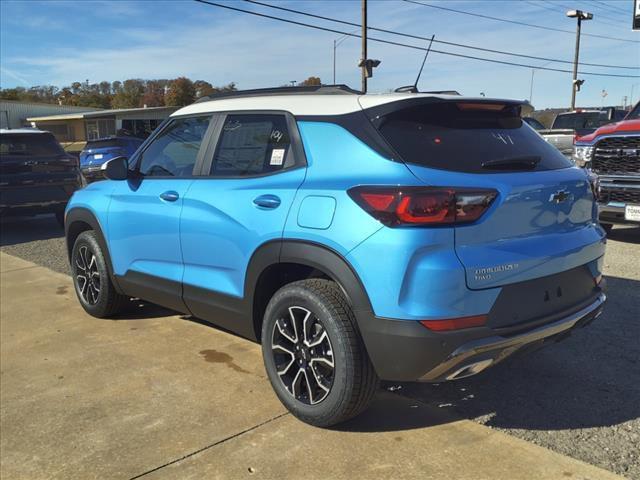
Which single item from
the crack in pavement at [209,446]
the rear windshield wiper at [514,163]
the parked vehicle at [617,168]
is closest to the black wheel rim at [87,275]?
the crack in pavement at [209,446]

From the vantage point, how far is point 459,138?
288cm

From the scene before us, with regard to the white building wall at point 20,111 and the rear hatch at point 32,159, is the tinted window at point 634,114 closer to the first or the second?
the rear hatch at point 32,159

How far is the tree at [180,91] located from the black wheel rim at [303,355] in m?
90.7

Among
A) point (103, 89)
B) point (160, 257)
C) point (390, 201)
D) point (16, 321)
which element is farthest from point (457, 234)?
point (103, 89)

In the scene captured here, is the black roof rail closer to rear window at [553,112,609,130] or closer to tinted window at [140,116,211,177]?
tinted window at [140,116,211,177]

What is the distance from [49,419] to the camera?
335 centimetres

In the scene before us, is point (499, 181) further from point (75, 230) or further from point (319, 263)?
point (75, 230)

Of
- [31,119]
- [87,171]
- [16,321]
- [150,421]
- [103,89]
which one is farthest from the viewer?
[103,89]

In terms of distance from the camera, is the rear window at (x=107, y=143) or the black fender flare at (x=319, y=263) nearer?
the black fender flare at (x=319, y=263)

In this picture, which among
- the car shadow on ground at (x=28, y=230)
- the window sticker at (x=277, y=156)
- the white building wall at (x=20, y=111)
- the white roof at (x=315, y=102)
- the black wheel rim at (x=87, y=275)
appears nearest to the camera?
the white roof at (x=315, y=102)

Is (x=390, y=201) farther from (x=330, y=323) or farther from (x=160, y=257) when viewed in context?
(x=160, y=257)

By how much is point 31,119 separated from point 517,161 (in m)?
66.8

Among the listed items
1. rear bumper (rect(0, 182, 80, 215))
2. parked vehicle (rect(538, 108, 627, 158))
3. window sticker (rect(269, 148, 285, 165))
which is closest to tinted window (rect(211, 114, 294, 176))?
window sticker (rect(269, 148, 285, 165))

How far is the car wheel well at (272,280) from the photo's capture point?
125 inches
